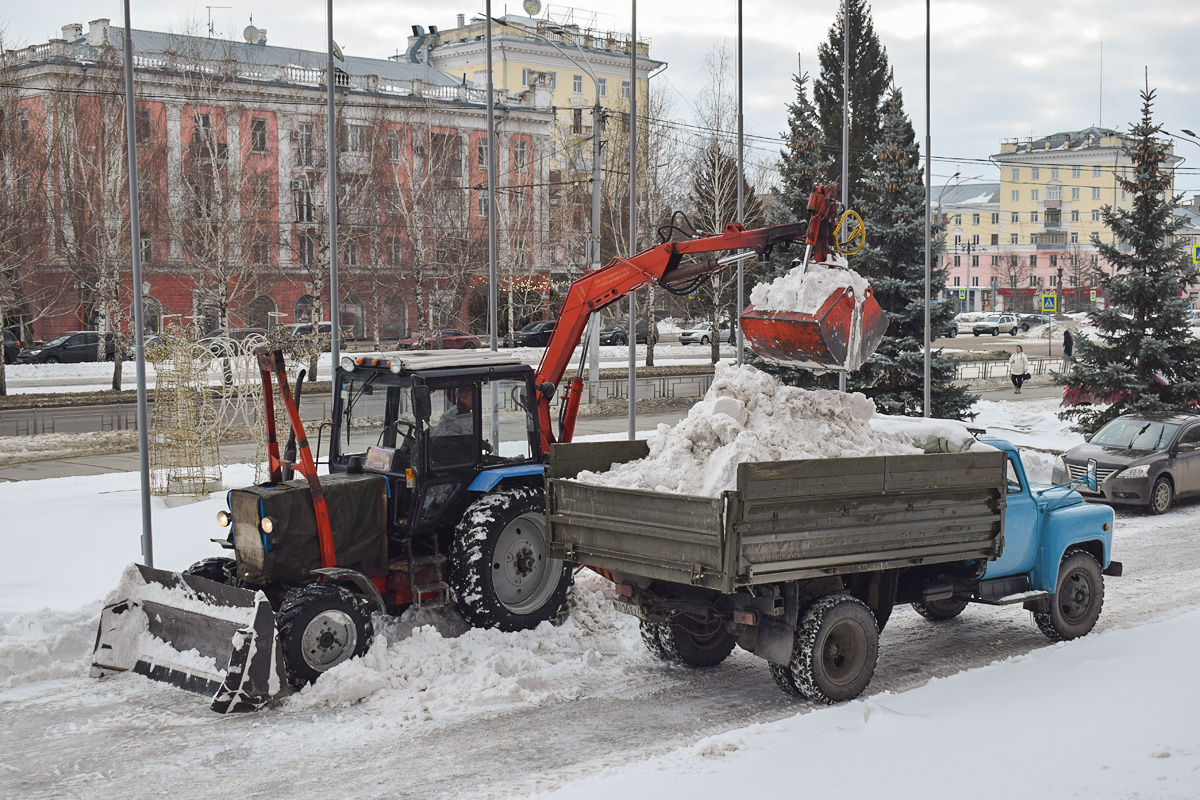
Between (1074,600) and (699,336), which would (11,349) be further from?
(1074,600)

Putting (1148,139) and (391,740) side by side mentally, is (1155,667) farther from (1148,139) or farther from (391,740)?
(1148,139)

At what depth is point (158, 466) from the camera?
15.3 m

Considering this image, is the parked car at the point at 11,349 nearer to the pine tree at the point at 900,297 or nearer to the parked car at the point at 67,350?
the parked car at the point at 67,350

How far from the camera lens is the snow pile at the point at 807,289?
30.9ft

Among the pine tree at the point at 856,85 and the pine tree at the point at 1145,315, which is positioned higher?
the pine tree at the point at 856,85

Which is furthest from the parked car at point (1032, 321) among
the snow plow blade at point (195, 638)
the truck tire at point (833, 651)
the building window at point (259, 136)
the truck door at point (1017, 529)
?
the snow plow blade at point (195, 638)

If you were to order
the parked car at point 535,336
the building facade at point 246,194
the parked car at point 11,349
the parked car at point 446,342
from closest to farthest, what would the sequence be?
the building facade at point 246,194 → the parked car at point 11,349 → the parked car at point 446,342 → the parked car at point 535,336

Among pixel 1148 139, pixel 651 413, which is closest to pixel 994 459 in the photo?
pixel 1148 139

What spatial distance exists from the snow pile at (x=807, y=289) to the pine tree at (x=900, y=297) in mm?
12931

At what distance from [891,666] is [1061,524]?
2.09m

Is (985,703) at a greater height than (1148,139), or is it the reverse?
(1148,139)

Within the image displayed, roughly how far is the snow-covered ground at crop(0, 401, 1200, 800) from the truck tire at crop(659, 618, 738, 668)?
0.12 m

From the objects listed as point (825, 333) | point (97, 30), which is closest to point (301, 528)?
point (825, 333)

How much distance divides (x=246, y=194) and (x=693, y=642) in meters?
31.8
